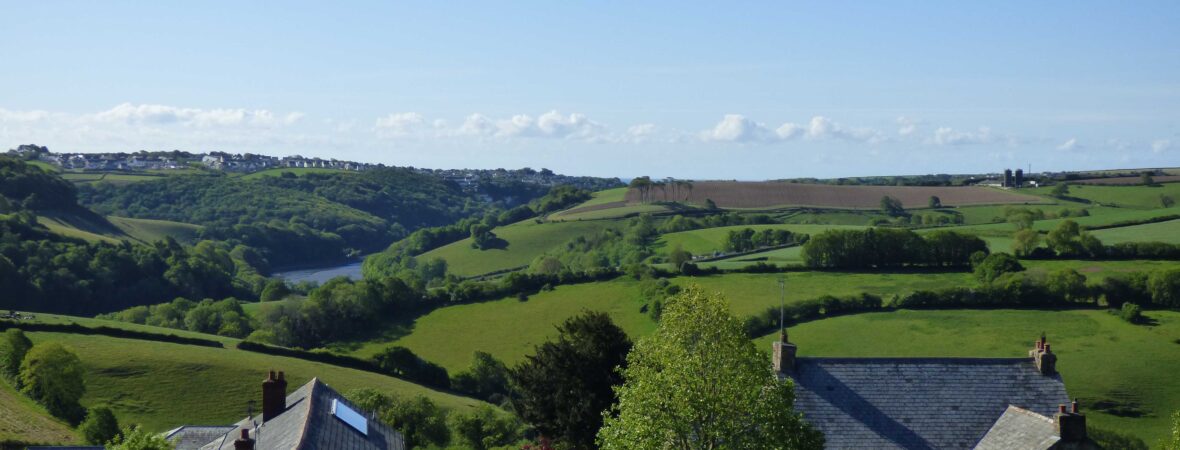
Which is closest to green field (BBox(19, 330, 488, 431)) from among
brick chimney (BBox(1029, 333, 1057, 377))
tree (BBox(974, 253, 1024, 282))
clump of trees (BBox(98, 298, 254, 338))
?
clump of trees (BBox(98, 298, 254, 338))

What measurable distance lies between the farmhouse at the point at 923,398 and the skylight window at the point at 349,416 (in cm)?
1417

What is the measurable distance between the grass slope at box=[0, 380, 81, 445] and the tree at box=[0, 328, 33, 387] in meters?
2.47

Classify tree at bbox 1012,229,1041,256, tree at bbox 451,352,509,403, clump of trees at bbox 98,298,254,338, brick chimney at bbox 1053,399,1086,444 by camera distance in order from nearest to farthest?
1. brick chimney at bbox 1053,399,1086,444
2. tree at bbox 451,352,509,403
3. clump of trees at bbox 98,298,254,338
4. tree at bbox 1012,229,1041,256

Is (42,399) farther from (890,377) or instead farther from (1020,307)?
(1020,307)

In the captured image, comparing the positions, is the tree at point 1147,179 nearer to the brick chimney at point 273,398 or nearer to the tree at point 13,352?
the tree at point 13,352

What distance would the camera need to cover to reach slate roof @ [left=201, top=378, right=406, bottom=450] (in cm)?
3059

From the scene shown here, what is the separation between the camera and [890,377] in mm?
36938

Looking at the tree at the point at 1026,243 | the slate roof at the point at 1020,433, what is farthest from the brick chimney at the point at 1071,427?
the tree at the point at 1026,243

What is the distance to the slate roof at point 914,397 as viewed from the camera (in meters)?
35.4

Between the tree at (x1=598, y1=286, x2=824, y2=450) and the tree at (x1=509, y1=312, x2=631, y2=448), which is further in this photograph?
the tree at (x1=509, y1=312, x2=631, y2=448)

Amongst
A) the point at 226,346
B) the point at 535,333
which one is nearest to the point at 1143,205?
the point at 535,333

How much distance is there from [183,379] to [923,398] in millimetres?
51770

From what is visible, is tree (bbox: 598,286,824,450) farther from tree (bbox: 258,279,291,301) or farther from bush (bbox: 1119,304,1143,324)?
tree (bbox: 258,279,291,301)

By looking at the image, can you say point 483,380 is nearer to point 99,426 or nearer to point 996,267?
point 99,426
